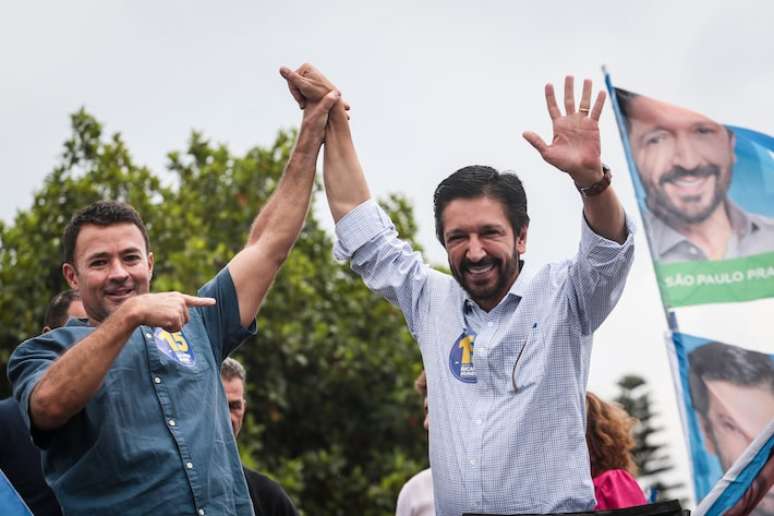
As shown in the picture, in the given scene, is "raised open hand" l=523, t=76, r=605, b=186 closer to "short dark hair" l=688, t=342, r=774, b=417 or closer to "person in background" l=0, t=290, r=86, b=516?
"person in background" l=0, t=290, r=86, b=516

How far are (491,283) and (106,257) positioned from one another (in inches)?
53.3

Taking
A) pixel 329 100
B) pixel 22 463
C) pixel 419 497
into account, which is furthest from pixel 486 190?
pixel 419 497

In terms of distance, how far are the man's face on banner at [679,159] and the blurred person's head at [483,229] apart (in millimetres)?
2649

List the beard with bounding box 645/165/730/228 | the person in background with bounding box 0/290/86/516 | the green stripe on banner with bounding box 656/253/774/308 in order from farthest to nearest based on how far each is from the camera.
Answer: the beard with bounding box 645/165/730/228 < the green stripe on banner with bounding box 656/253/774/308 < the person in background with bounding box 0/290/86/516

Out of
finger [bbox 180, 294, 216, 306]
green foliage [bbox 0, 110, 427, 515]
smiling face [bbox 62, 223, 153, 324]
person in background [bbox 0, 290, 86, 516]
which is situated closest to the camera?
finger [bbox 180, 294, 216, 306]

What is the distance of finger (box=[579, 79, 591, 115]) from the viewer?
4129 millimetres

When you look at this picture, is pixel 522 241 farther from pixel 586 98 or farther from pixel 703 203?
pixel 703 203

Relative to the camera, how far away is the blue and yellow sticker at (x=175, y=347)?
4234mm

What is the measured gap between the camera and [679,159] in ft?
23.0

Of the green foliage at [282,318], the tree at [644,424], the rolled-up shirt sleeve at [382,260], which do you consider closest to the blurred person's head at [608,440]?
the rolled-up shirt sleeve at [382,260]

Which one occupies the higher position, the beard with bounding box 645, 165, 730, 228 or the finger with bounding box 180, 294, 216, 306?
the beard with bounding box 645, 165, 730, 228

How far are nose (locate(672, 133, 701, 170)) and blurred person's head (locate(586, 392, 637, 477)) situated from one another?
1767 mm

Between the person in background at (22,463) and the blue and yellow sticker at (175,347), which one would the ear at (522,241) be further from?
the person in background at (22,463)

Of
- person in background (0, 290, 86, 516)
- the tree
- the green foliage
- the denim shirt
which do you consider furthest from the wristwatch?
the tree
